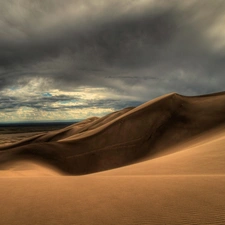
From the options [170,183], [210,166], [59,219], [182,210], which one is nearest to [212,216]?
[182,210]

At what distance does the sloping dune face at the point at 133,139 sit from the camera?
15.9 meters

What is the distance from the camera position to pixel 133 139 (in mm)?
18609

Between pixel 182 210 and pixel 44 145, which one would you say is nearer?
pixel 182 210

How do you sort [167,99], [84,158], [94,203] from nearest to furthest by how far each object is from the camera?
[94,203] → [84,158] → [167,99]

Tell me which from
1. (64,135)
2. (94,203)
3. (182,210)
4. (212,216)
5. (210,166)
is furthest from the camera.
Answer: (64,135)

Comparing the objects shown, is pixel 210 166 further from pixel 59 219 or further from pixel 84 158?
pixel 84 158

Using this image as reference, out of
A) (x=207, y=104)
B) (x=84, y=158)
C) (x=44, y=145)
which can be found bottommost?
(x=84, y=158)

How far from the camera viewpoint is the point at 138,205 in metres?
3.20

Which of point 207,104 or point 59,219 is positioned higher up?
point 207,104

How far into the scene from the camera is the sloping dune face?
1589 centimetres

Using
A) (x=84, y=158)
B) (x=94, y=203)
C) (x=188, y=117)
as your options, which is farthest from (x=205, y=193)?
(x=188, y=117)

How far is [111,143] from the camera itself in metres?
18.8

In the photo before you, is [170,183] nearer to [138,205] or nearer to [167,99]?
[138,205]

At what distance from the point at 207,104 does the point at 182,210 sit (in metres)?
20.6
